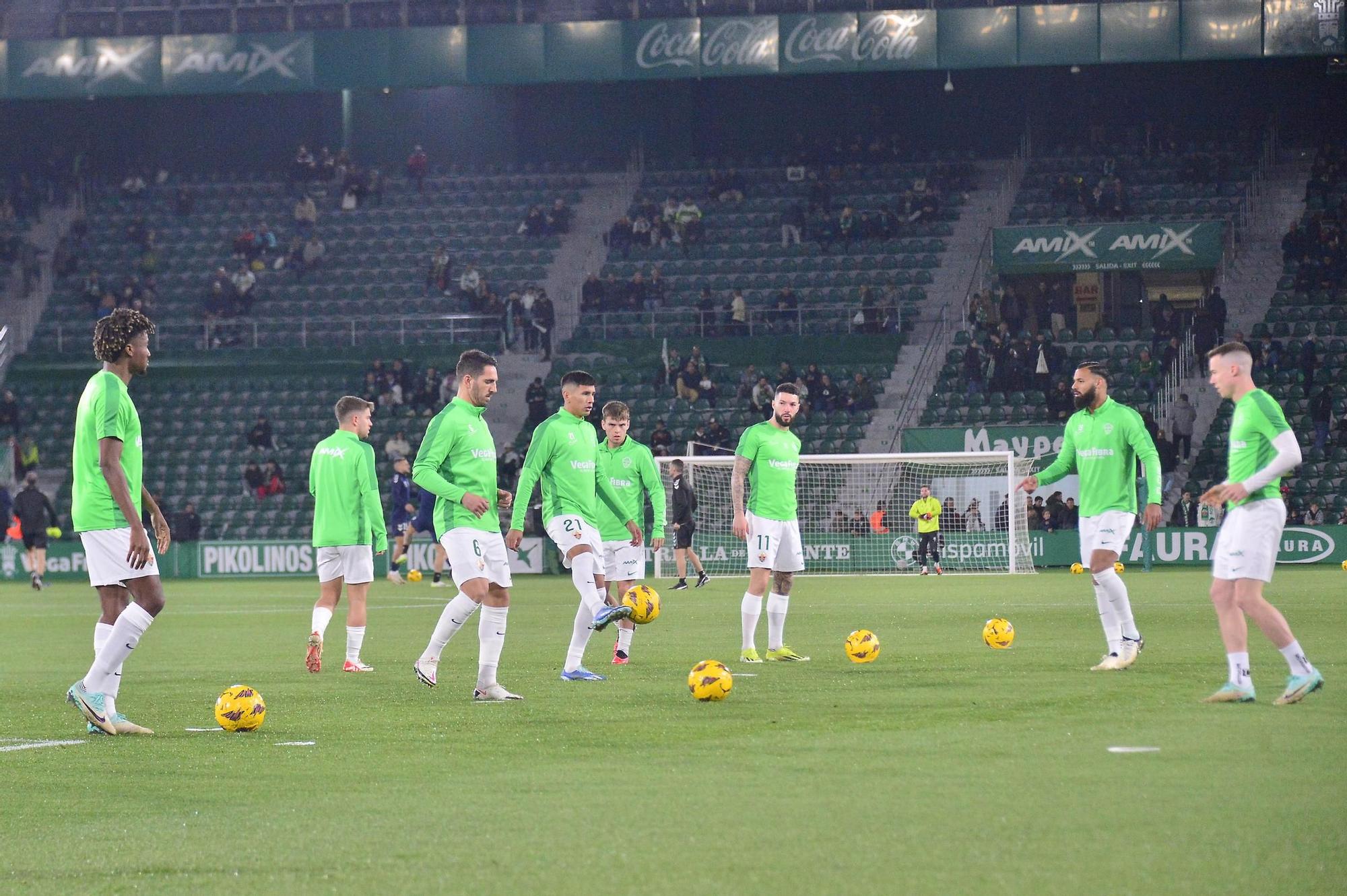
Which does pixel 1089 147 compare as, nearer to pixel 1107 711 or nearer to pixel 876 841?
pixel 1107 711

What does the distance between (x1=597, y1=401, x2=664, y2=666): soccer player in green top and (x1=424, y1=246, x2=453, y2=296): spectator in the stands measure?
1050 inches

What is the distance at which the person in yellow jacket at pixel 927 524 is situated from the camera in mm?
32688

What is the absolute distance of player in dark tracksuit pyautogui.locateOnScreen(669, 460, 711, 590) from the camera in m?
29.7

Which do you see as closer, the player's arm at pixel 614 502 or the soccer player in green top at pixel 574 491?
the soccer player in green top at pixel 574 491

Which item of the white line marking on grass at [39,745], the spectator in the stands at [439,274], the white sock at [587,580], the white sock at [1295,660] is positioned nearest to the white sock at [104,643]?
the white line marking on grass at [39,745]

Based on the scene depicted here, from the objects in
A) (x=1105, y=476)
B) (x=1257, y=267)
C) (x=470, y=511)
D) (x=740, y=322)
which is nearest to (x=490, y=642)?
(x=470, y=511)

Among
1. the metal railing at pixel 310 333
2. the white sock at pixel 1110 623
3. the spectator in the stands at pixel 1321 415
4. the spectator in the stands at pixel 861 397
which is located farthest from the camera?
the metal railing at pixel 310 333

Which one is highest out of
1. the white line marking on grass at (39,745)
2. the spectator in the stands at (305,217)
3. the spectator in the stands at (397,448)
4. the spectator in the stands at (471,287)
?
the spectator in the stands at (305,217)

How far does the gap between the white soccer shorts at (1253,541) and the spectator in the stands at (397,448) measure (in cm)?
2918

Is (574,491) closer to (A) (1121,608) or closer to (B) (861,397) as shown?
(A) (1121,608)

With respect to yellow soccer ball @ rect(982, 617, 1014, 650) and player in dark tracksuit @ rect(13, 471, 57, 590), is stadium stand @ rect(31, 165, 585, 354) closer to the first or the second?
player in dark tracksuit @ rect(13, 471, 57, 590)

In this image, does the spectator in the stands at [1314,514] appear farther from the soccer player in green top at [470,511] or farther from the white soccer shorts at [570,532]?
the soccer player in green top at [470,511]

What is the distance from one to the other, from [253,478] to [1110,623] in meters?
28.7

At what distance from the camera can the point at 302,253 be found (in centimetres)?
4466
